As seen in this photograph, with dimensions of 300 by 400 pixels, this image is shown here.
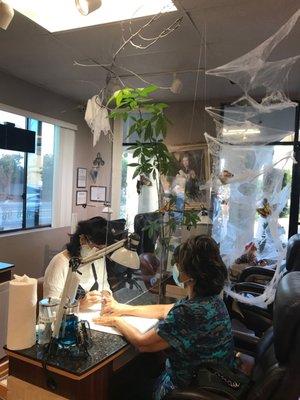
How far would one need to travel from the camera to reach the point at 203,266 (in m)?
1.46

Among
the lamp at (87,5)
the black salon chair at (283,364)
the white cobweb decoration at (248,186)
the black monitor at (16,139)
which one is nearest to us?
the black salon chair at (283,364)

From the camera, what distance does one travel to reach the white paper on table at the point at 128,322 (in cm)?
158

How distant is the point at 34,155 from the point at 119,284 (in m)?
2.78

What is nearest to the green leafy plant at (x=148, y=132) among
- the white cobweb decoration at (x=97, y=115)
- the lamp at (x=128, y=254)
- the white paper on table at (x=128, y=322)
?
the white cobweb decoration at (x=97, y=115)

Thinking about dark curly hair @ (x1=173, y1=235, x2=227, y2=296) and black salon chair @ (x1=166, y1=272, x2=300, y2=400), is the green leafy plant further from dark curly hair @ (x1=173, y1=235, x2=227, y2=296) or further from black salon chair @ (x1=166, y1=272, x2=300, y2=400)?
black salon chair @ (x1=166, y1=272, x2=300, y2=400)

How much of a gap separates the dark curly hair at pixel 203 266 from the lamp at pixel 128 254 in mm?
264

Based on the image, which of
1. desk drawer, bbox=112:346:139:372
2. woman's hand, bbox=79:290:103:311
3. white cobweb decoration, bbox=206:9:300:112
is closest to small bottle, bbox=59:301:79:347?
desk drawer, bbox=112:346:139:372

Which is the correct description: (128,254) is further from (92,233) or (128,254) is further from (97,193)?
(97,193)

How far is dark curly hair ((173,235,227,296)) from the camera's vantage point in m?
1.46

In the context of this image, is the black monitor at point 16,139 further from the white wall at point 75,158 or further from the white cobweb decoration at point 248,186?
the white cobweb decoration at point 248,186

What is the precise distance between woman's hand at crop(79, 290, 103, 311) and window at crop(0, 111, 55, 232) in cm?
252

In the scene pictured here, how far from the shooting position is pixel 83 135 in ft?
16.9

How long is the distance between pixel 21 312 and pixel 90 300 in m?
0.61

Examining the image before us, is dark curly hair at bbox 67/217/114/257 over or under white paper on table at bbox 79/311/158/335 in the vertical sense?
over
